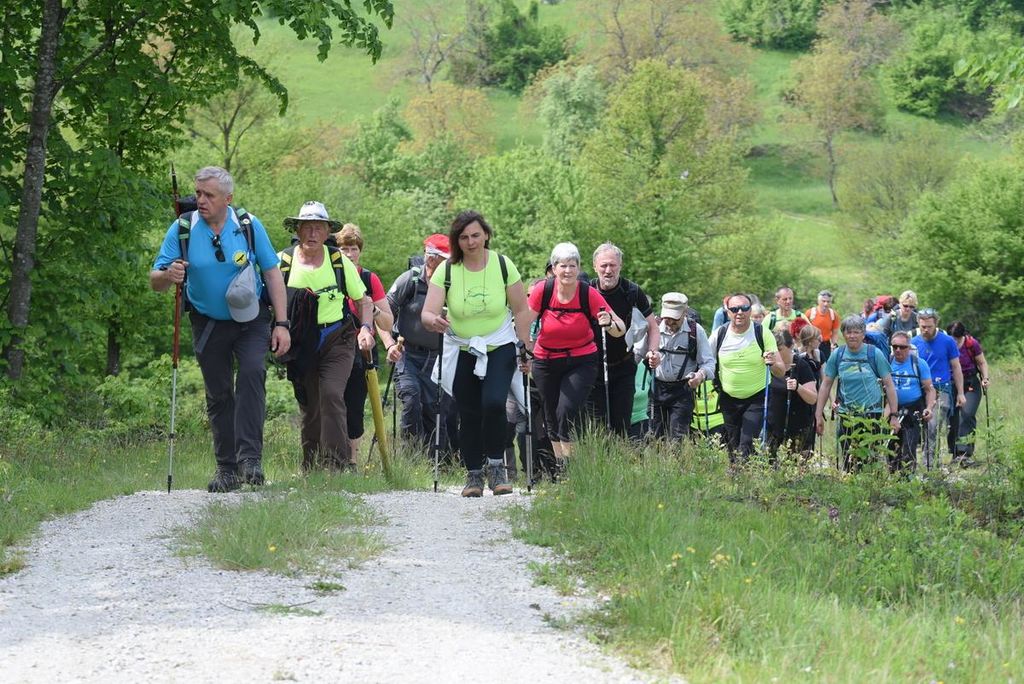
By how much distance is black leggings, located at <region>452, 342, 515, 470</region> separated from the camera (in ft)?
29.7

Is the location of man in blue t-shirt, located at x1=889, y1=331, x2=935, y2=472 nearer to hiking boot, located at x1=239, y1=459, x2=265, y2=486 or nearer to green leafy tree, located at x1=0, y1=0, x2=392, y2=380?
green leafy tree, located at x1=0, y1=0, x2=392, y2=380

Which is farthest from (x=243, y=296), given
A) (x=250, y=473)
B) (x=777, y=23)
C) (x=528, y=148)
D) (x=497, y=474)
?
(x=777, y=23)

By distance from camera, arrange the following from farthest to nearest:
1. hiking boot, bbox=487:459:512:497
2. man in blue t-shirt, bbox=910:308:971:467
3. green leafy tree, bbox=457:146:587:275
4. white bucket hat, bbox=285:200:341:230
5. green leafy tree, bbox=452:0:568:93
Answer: green leafy tree, bbox=452:0:568:93
green leafy tree, bbox=457:146:587:275
man in blue t-shirt, bbox=910:308:971:467
white bucket hat, bbox=285:200:341:230
hiking boot, bbox=487:459:512:497

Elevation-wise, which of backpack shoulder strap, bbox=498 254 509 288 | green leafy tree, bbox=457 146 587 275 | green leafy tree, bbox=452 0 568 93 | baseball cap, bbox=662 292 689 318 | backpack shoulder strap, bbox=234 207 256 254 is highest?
green leafy tree, bbox=452 0 568 93

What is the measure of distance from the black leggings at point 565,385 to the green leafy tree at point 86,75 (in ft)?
11.0

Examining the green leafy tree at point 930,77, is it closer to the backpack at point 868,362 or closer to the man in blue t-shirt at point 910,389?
the man in blue t-shirt at point 910,389

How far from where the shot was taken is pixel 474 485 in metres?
9.18

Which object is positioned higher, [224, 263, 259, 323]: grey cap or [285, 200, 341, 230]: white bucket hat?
[285, 200, 341, 230]: white bucket hat

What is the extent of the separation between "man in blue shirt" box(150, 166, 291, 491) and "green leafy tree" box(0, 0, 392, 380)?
9.07ft

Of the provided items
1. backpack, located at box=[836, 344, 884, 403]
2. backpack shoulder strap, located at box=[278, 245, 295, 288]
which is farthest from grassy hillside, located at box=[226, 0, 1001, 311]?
backpack shoulder strap, located at box=[278, 245, 295, 288]

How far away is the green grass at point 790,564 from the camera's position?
4.96 metres

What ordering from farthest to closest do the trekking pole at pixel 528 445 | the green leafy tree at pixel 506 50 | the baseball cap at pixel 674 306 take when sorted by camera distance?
the green leafy tree at pixel 506 50, the baseball cap at pixel 674 306, the trekking pole at pixel 528 445

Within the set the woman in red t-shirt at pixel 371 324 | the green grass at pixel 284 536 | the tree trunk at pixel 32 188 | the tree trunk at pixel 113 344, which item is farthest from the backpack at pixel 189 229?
the tree trunk at pixel 113 344

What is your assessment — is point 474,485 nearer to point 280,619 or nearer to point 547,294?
point 547,294
